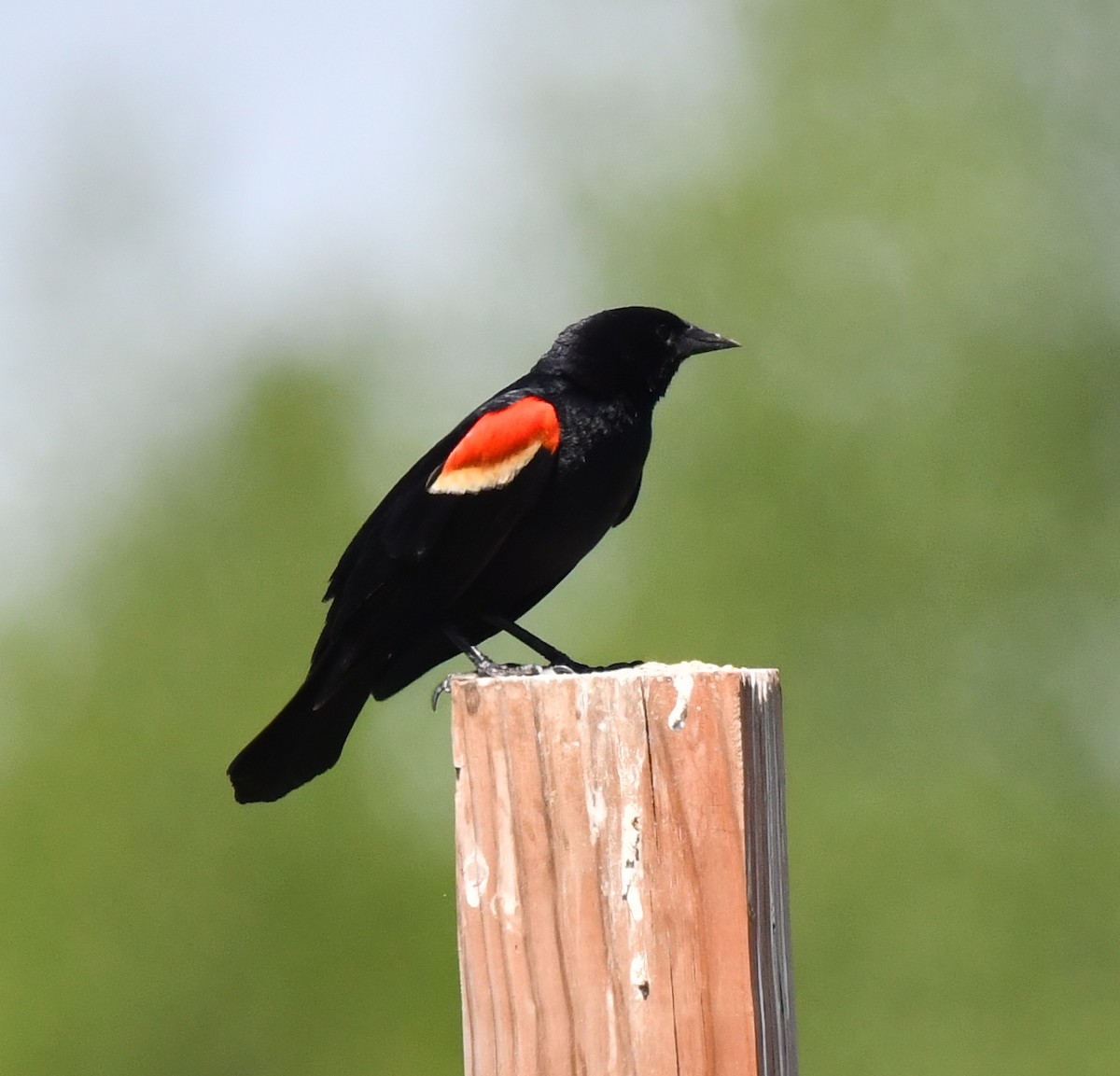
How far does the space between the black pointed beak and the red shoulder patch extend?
791 mm

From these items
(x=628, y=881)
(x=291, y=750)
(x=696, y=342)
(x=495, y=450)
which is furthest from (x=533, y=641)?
(x=628, y=881)

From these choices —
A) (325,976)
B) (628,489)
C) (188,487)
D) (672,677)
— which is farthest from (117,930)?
(672,677)

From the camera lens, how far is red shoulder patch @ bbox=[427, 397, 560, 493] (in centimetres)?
396

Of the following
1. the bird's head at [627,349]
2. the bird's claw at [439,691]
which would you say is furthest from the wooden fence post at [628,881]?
the bird's head at [627,349]

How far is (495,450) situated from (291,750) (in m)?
0.87

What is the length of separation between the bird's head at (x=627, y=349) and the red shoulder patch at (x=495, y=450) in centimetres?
33

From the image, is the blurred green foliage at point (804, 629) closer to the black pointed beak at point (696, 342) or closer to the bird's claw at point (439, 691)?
the black pointed beak at point (696, 342)

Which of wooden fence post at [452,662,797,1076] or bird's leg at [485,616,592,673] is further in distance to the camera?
bird's leg at [485,616,592,673]

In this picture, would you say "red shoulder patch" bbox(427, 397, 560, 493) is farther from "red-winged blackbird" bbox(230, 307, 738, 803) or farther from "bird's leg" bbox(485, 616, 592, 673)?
"bird's leg" bbox(485, 616, 592, 673)

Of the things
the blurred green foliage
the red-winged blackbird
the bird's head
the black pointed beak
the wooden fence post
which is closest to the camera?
the wooden fence post

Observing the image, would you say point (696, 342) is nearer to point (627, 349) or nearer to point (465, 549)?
point (627, 349)

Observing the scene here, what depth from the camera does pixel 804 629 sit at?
624 inches

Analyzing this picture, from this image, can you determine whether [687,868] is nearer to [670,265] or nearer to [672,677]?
[672,677]

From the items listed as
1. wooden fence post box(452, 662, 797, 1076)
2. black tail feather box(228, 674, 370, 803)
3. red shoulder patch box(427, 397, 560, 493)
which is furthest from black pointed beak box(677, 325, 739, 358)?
wooden fence post box(452, 662, 797, 1076)
